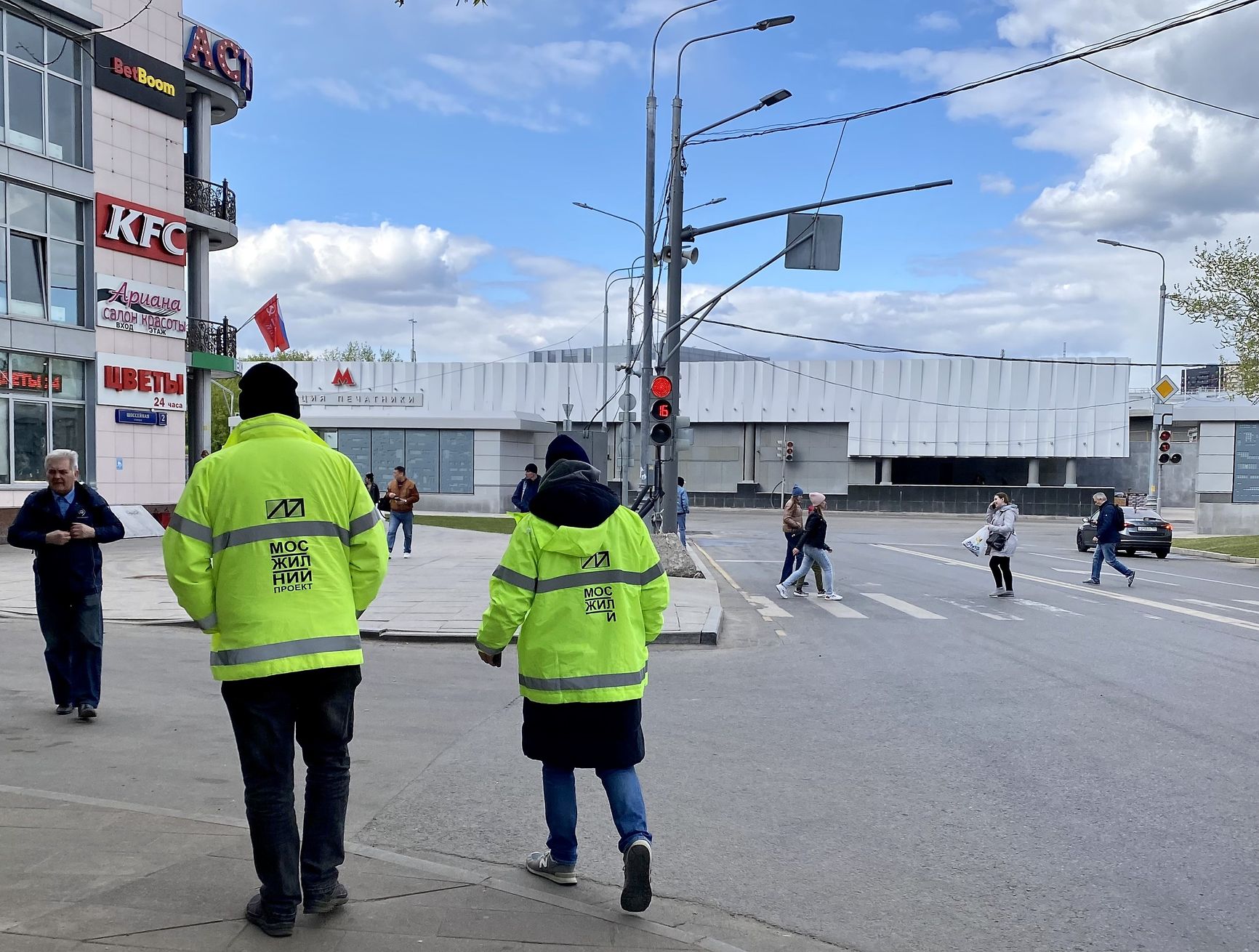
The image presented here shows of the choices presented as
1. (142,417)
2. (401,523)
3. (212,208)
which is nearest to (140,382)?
(142,417)

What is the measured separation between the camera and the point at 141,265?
25.7 m

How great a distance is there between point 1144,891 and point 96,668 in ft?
20.9

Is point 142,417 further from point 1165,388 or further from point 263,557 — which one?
point 1165,388

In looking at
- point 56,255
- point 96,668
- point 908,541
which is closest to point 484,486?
point 908,541

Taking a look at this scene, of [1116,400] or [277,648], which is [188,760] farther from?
[1116,400]

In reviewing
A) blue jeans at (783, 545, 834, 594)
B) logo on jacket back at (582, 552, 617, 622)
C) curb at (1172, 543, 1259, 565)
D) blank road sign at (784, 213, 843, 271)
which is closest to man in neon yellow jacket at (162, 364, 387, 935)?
logo on jacket back at (582, 552, 617, 622)

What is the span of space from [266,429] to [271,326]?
31613 millimetres

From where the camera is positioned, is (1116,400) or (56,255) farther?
(1116,400)

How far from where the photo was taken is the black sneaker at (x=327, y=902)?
377 centimetres

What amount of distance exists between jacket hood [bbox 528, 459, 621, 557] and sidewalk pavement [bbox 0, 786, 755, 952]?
1.34 m

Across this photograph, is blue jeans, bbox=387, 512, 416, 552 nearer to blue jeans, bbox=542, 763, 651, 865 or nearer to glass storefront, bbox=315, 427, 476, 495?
blue jeans, bbox=542, 763, 651, 865

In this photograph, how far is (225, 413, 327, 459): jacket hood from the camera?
3.95 metres

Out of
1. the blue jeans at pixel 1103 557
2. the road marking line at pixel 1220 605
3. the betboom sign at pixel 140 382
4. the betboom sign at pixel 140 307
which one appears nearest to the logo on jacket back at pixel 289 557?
the road marking line at pixel 1220 605

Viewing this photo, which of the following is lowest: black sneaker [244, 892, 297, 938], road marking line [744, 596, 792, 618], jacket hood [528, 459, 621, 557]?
road marking line [744, 596, 792, 618]
